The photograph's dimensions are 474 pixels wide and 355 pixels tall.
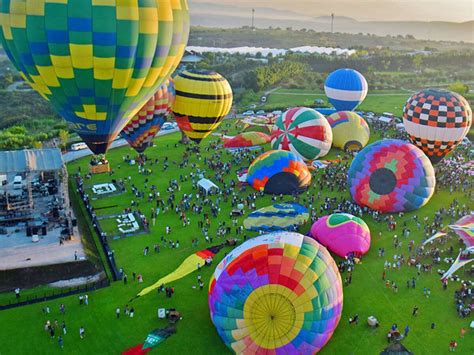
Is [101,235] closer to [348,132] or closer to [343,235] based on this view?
[343,235]

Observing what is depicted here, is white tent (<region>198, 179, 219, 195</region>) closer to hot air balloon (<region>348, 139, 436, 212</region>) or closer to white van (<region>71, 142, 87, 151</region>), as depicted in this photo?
hot air balloon (<region>348, 139, 436, 212</region>)

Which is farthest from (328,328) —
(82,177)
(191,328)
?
(82,177)

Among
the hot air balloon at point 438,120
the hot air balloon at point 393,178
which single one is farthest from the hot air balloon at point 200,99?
the hot air balloon at point 438,120

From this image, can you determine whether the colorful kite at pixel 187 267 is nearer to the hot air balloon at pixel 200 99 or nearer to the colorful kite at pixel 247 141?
the hot air balloon at pixel 200 99

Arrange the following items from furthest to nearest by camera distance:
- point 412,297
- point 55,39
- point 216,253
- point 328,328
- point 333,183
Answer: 1. point 333,183
2. point 216,253
3. point 412,297
4. point 55,39
5. point 328,328

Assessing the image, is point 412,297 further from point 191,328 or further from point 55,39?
point 55,39

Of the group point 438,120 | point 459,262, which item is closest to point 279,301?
point 459,262
